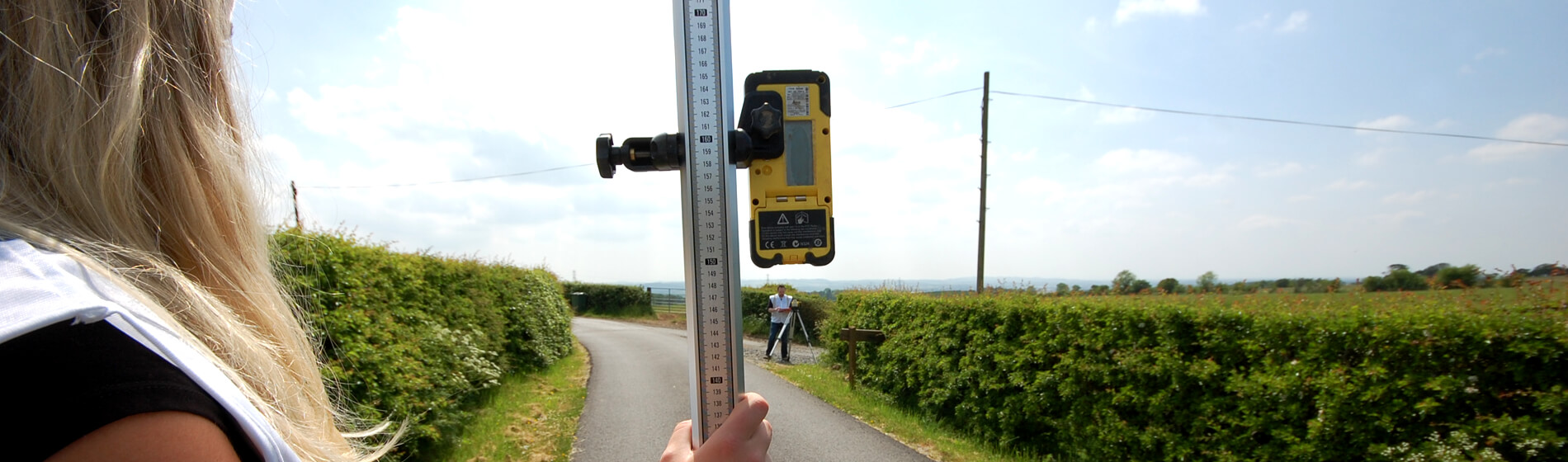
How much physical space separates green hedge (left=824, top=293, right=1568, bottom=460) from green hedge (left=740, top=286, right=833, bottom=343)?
10360 mm

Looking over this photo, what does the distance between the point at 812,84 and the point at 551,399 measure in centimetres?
848

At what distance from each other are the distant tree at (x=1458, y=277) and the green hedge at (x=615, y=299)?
3150 centimetres

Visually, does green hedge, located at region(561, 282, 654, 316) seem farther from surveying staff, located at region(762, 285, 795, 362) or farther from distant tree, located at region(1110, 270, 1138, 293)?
distant tree, located at region(1110, 270, 1138, 293)

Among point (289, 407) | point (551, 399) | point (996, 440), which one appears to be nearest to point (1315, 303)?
point (996, 440)

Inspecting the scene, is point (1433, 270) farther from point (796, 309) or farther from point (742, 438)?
point (796, 309)

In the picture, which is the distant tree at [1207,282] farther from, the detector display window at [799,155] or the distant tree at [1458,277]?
the detector display window at [799,155]

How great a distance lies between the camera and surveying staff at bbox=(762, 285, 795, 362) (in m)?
14.4

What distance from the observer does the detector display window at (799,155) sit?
6.47 ft

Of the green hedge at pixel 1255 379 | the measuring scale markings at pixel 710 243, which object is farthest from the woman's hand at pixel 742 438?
the green hedge at pixel 1255 379

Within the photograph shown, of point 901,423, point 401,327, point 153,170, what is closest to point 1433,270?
point 901,423

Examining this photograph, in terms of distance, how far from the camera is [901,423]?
7801 millimetres

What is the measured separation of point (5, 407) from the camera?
1.75ft

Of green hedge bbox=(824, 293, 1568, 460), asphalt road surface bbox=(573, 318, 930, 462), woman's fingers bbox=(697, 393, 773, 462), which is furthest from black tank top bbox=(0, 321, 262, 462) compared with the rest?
asphalt road surface bbox=(573, 318, 930, 462)

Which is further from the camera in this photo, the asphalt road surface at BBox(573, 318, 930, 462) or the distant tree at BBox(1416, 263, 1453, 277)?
the asphalt road surface at BBox(573, 318, 930, 462)
